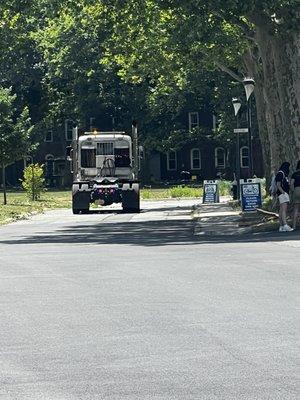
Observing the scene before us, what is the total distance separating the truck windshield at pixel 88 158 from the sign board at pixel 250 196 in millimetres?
13977

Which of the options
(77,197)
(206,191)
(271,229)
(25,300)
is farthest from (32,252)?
(206,191)

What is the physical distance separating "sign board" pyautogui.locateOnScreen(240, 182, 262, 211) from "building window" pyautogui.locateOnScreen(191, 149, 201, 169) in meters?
73.3

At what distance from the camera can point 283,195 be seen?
33.8 m

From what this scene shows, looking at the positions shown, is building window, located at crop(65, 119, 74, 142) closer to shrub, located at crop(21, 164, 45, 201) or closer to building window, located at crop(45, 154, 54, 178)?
building window, located at crop(45, 154, 54, 178)

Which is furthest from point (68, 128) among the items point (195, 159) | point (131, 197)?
point (131, 197)

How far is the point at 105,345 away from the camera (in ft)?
41.0

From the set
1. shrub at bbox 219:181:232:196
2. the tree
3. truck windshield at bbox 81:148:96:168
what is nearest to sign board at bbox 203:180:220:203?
truck windshield at bbox 81:148:96:168

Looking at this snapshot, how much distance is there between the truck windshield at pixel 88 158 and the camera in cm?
5644

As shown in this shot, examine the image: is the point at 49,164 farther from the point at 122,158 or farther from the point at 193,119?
the point at 122,158

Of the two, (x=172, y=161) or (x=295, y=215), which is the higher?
(x=172, y=161)

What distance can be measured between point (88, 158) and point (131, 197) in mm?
2789

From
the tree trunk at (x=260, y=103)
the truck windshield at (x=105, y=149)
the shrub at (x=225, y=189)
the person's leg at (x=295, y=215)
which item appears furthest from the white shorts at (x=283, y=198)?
the shrub at (x=225, y=189)

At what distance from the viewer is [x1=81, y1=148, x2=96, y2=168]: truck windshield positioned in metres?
56.4

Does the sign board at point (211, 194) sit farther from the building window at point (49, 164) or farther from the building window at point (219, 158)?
the building window at point (49, 164)
